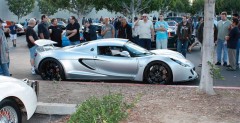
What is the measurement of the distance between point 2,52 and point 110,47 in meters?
2.58

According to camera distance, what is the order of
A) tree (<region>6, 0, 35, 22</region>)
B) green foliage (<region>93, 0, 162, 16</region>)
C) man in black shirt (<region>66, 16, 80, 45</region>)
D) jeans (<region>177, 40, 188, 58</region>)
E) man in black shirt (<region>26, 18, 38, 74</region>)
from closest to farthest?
man in black shirt (<region>26, 18, 38, 74</region>)
man in black shirt (<region>66, 16, 80, 45</region>)
jeans (<region>177, 40, 188, 58</region>)
green foliage (<region>93, 0, 162, 16</region>)
tree (<region>6, 0, 35, 22</region>)

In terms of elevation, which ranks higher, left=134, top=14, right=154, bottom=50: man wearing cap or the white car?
left=134, top=14, right=154, bottom=50: man wearing cap

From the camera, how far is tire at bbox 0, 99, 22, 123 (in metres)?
4.66

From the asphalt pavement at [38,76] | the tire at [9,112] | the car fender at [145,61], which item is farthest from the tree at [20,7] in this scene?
the tire at [9,112]

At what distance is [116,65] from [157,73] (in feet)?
3.35

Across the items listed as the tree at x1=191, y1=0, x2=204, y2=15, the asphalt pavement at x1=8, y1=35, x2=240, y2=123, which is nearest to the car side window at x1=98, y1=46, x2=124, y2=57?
the asphalt pavement at x1=8, y1=35, x2=240, y2=123

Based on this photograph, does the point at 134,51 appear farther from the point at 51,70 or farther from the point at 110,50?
the point at 51,70

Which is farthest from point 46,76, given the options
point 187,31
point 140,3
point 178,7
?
point 178,7

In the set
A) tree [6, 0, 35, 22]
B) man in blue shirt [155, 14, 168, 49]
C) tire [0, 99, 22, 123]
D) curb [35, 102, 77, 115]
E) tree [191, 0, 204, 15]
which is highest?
tree [191, 0, 204, 15]

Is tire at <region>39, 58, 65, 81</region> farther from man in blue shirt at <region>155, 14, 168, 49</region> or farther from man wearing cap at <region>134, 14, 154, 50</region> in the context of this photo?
man in blue shirt at <region>155, 14, 168, 49</region>

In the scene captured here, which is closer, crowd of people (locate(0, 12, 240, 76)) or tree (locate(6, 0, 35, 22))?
crowd of people (locate(0, 12, 240, 76))

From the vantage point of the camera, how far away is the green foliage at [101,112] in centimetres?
409

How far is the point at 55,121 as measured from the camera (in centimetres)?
548

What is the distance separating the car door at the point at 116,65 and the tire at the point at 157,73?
315 millimetres
